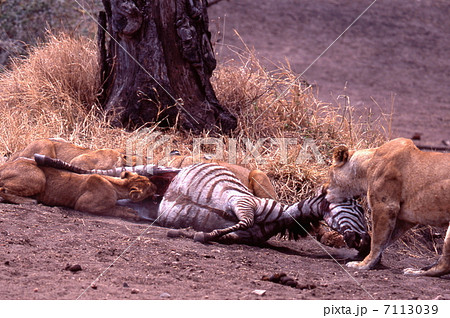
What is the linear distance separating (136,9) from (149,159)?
5.78ft

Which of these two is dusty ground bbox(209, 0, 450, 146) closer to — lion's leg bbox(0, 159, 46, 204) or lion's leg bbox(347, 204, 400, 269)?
lion's leg bbox(347, 204, 400, 269)

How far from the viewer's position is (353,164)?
5.78m

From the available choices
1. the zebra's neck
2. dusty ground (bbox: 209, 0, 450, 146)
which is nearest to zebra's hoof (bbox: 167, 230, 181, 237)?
the zebra's neck

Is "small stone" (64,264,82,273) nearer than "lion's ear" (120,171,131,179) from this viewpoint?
Answer: Yes

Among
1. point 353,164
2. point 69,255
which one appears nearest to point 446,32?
point 353,164

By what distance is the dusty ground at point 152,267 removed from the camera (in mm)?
4387

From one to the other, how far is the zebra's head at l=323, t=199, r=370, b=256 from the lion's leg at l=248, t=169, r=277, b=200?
79 cm

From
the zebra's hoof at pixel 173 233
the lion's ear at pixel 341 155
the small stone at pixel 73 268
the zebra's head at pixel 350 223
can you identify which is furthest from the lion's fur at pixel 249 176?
the small stone at pixel 73 268

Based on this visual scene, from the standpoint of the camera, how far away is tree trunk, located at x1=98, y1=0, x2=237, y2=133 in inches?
314

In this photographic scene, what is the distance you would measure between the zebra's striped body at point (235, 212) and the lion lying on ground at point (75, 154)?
34.8 inches

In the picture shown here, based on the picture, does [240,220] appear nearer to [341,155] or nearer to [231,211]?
[231,211]

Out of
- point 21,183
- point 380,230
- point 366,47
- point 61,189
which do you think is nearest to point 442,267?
point 380,230

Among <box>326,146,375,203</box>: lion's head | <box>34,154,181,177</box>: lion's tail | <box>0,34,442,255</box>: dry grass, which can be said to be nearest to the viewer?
<box>326,146,375,203</box>: lion's head

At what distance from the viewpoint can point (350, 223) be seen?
19.3ft
